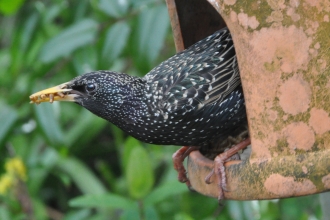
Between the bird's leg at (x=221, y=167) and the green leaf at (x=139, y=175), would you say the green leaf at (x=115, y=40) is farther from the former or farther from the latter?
the bird's leg at (x=221, y=167)

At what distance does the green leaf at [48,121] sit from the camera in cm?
397

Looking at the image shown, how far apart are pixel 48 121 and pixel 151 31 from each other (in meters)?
0.85

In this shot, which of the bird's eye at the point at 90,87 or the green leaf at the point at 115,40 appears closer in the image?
the bird's eye at the point at 90,87

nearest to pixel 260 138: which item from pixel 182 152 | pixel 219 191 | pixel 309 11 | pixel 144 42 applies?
pixel 219 191

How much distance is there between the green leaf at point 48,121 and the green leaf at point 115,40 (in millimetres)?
499

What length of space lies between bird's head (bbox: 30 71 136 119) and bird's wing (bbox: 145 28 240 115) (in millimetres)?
143

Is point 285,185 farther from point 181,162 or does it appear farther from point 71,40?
point 71,40

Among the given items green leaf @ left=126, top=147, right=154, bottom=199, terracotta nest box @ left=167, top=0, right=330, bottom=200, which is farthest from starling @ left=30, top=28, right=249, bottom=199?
green leaf @ left=126, top=147, right=154, bottom=199

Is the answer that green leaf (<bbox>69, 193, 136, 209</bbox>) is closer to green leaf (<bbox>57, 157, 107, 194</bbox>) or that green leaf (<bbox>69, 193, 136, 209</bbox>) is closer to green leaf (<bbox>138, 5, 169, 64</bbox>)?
green leaf (<bbox>138, 5, 169, 64</bbox>)

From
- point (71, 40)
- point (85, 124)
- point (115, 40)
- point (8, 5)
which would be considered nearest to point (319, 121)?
point (115, 40)

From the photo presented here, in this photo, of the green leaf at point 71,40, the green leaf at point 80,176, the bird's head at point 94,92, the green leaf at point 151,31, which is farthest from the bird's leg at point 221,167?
the green leaf at point 80,176

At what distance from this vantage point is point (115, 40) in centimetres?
377

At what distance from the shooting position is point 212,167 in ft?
9.25

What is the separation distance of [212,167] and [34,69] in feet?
5.55
